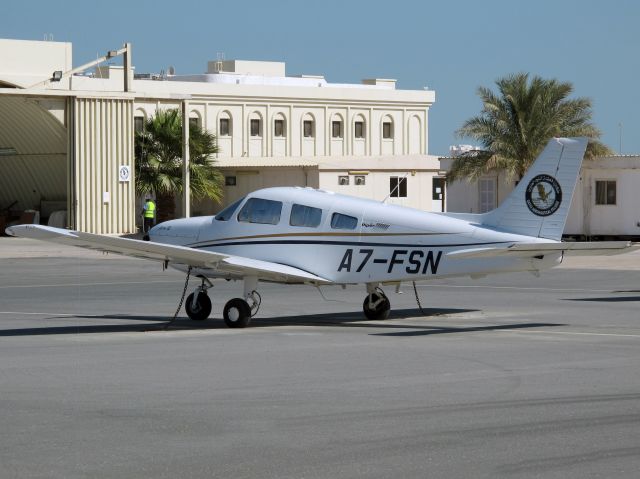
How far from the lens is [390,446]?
954cm

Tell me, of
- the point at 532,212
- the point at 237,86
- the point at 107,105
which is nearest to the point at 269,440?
the point at 532,212

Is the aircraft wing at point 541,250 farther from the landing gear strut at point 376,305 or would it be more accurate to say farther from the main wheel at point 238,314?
the main wheel at point 238,314

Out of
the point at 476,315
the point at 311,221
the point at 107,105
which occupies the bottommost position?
the point at 476,315

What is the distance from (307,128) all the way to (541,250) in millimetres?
58868

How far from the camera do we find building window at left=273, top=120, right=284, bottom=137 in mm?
74375

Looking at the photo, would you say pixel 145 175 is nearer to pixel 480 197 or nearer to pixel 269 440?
pixel 480 197

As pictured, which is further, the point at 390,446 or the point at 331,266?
the point at 331,266

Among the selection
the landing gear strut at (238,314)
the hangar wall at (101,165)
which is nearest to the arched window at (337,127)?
the hangar wall at (101,165)

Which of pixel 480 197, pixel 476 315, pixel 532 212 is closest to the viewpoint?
pixel 532 212

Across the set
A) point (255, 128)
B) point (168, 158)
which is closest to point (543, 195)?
point (168, 158)

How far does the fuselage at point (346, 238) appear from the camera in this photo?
60.1 feet

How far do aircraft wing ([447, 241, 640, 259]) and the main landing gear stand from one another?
2.95 m

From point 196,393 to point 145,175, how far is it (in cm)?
4482

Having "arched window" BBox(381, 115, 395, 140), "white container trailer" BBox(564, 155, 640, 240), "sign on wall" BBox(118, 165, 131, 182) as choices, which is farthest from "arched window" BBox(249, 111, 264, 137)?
"white container trailer" BBox(564, 155, 640, 240)
